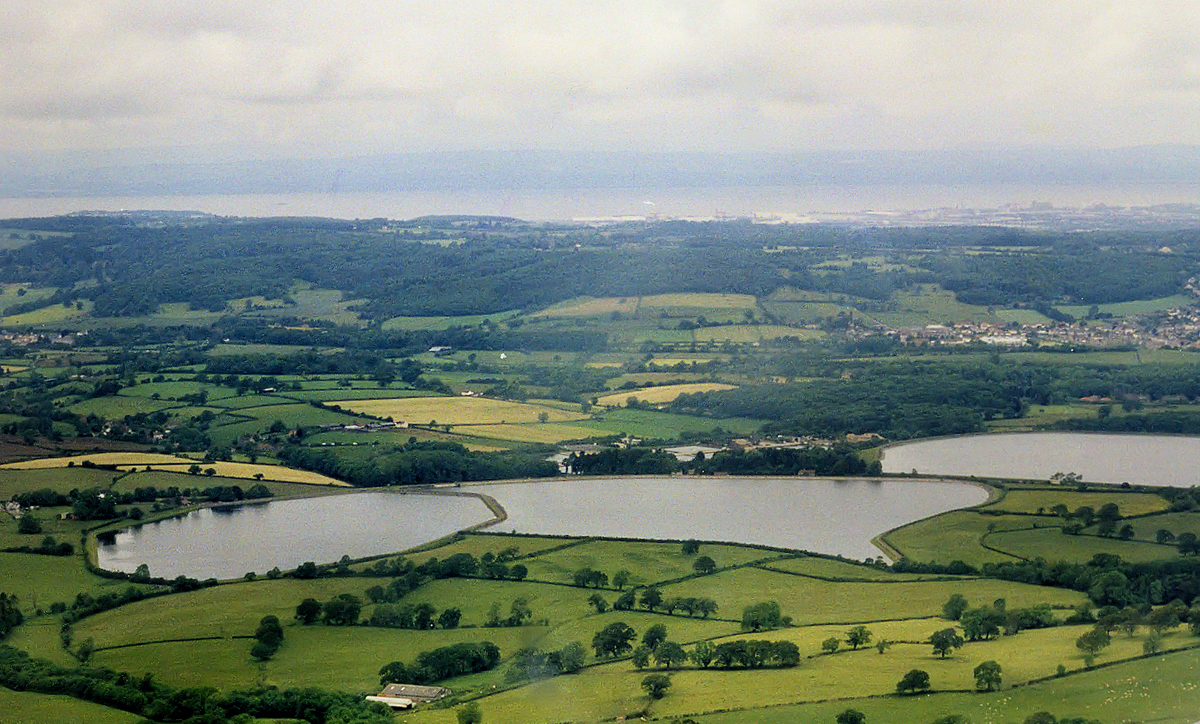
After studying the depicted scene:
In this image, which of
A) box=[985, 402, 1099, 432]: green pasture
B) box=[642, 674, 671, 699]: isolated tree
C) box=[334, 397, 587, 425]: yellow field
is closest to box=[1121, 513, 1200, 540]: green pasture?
box=[985, 402, 1099, 432]: green pasture

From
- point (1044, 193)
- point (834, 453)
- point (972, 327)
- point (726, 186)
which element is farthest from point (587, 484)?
point (1044, 193)

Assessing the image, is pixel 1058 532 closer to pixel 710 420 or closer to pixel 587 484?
pixel 587 484

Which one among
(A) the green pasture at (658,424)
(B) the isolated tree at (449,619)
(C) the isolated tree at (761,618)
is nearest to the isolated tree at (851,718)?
(C) the isolated tree at (761,618)

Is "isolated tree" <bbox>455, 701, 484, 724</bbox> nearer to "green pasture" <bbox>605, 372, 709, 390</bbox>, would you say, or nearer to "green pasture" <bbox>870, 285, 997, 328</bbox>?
"green pasture" <bbox>605, 372, 709, 390</bbox>

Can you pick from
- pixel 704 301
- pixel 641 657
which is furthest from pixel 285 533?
pixel 704 301

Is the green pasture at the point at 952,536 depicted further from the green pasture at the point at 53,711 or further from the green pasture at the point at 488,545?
the green pasture at the point at 53,711

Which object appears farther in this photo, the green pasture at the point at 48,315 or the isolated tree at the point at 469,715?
the green pasture at the point at 48,315
